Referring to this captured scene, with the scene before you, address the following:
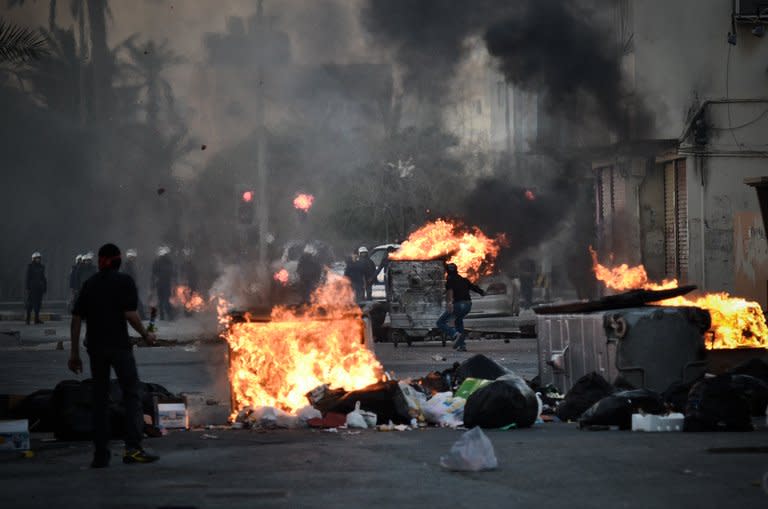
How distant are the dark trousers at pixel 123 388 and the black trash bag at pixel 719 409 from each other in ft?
15.4

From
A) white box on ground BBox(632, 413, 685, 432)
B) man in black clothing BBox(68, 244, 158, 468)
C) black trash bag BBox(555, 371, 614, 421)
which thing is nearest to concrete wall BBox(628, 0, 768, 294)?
black trash bag BBox(555, 371, 614, 421)

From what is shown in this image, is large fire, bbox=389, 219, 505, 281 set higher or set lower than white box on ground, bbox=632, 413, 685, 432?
higher

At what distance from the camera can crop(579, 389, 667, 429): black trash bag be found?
1281 cm

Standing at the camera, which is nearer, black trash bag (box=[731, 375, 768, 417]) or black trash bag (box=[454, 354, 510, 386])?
black trash bag (box=[731, 375, 768, 417])

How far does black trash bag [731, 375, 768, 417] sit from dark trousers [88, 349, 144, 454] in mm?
5580

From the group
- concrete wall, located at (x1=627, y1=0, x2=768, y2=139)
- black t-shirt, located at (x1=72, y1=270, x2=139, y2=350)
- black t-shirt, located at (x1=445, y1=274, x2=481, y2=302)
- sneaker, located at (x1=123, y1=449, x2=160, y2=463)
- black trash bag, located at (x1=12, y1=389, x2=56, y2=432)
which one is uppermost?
concrete wall, located at (x1=627, y1=0, x2=768, y2=139)

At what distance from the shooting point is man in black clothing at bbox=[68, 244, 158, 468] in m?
11.0

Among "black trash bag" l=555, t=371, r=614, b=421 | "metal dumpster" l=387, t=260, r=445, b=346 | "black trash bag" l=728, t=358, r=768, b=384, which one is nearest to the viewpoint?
"black trash bag" l=555, t=371, r=614, b=421

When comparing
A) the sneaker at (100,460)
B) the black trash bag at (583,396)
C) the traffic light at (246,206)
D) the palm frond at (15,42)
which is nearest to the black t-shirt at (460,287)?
the palm frond at (15,42)

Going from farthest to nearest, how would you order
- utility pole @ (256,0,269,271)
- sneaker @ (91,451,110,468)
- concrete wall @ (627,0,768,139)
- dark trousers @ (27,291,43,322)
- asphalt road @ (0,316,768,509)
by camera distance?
1. dark trousers @ (27,291,43,322)
2. utility pole @ (256,0,269,271)
3. concrete wall @ (627,0,768,139)
4. sneaker @ (91,451,110,468)
5. asphalt road @ (0,316,768,509)

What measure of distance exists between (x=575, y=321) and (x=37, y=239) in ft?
129

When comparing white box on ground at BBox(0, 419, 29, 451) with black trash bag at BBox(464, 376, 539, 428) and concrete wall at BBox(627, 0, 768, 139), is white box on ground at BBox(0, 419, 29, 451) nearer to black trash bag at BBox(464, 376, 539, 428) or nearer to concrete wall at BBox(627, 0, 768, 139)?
black trash bag at BBox(464, 376, 539, 428)

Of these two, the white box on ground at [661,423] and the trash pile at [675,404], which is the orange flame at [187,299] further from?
the white box on ground at [661,423]

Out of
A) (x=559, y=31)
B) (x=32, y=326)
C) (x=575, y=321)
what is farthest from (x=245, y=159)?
(x=575, y=321)
